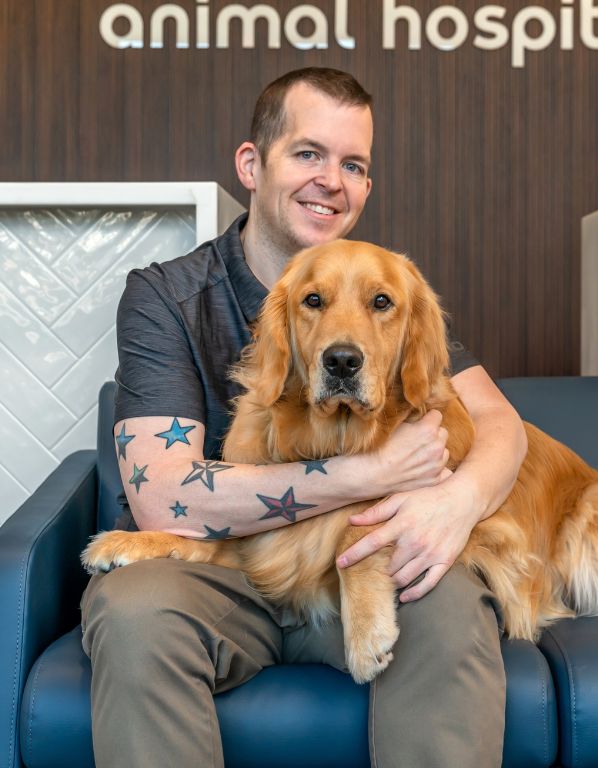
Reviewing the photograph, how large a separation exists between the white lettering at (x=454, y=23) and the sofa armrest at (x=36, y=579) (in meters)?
1.85

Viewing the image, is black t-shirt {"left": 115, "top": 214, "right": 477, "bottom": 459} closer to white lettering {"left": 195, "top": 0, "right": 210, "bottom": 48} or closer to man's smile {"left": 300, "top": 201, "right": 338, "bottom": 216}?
man's smile {"left": 300, "top": 201, "right": 338, "bottom": 216}

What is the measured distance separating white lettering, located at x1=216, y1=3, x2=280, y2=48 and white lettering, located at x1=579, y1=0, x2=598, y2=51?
97 centimetres

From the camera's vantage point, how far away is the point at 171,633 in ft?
4.31

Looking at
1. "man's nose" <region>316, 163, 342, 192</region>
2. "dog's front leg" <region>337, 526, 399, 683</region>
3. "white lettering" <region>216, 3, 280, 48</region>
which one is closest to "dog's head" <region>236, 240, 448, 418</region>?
"dog's front leg" <region>337, 526, 399, 683</region>

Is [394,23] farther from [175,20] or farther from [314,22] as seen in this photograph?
[175,20]

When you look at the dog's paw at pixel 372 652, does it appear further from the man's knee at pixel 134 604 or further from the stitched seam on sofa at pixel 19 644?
the stitched seam on sofa at pixel 19 644

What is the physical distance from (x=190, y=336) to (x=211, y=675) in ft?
2.16

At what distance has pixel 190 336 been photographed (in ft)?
5.75

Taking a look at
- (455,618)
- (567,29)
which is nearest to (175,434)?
(455,618)

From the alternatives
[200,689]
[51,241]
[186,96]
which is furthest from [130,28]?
[200,689]

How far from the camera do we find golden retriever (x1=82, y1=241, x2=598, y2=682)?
1.43 meters

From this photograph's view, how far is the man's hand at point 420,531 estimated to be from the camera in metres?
1.40

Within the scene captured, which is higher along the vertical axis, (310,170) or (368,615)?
(310,170)

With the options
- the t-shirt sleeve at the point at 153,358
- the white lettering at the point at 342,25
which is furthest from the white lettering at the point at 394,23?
the t-shirt sleeve at the point at 153,358
